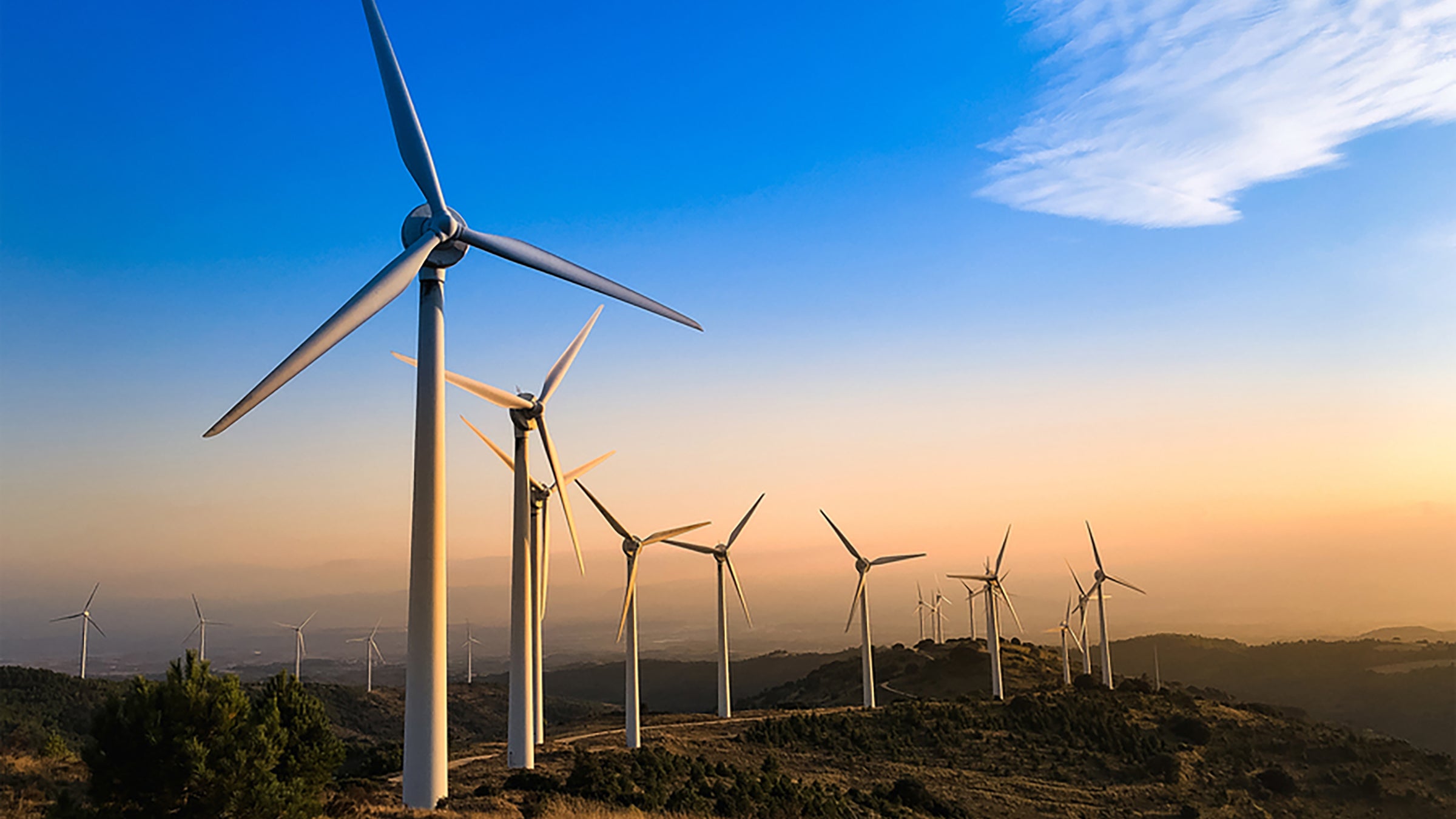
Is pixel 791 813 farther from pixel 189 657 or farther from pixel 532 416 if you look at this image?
pixel 189 657

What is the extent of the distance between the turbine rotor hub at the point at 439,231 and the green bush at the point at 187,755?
1402 centimetres

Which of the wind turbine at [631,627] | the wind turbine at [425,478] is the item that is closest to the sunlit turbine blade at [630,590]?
the wind turbine at [631,627]

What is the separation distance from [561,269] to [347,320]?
11.1 metres

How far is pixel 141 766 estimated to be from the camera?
22922mm

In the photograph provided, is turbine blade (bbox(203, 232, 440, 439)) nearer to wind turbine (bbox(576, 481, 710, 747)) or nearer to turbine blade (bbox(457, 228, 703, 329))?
turbine blade (bbox(457, 228, 703, 329))

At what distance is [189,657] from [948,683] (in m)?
123

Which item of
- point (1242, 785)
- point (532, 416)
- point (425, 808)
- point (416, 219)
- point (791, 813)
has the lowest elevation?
point (1242, 785)

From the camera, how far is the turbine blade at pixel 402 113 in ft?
109

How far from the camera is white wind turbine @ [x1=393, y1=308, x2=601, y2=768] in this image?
41875 mm

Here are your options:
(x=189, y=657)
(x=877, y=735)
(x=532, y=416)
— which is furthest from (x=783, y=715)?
(x=189, y=657)

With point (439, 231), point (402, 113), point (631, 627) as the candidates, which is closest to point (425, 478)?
point (439, 231)

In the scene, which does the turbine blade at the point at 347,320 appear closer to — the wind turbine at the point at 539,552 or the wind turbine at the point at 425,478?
the wind turbine at the point at 425,478

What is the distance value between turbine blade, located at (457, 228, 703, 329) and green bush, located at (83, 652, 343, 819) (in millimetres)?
16239

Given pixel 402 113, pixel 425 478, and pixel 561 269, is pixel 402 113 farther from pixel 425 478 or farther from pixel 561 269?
pixel 425 478
